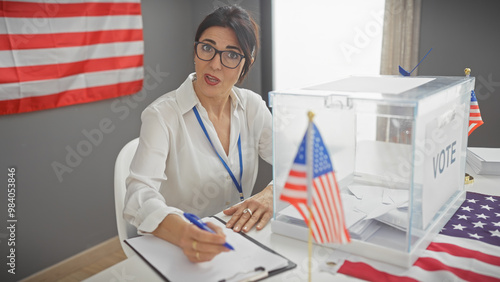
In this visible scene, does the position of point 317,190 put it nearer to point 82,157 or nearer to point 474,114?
point 474,114

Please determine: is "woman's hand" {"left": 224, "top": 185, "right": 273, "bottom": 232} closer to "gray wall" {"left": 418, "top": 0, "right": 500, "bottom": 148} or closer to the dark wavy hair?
the dark wavy hair

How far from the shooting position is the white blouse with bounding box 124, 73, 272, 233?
4.60ft

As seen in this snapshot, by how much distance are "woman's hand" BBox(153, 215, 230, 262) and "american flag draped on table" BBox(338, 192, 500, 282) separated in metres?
0.28

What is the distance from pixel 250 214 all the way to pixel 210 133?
511mm

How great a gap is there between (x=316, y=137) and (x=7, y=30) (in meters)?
1.97

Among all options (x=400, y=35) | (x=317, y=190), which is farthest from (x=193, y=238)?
(x=400, y=35)

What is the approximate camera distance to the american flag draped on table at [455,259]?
0.91 m

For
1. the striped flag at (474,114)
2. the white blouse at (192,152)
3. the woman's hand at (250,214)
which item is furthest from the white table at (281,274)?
the striped flag at (474,114)

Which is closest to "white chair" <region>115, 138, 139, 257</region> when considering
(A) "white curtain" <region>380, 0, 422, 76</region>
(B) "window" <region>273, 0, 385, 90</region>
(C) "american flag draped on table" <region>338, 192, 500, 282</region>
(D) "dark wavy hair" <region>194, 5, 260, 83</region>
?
(D) "dark wavy hair" <region>194, 5, 260, 83</region>

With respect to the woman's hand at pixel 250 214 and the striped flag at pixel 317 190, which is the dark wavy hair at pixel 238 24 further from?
the striped flag at pixel 317 190

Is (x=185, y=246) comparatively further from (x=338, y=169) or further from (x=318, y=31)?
(x=318, y=31)

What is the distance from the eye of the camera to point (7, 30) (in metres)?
2.12

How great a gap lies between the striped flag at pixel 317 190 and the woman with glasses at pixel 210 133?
1.37 feet

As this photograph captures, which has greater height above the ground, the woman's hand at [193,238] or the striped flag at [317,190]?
the striped flag at [317,190]
